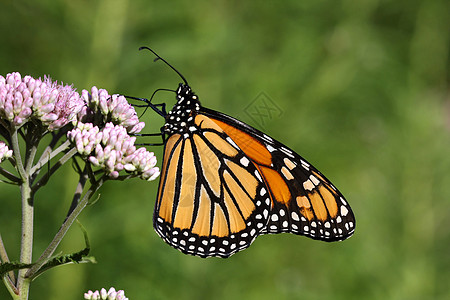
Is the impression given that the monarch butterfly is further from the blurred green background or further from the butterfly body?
the blurred green background

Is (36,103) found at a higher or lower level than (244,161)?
lower

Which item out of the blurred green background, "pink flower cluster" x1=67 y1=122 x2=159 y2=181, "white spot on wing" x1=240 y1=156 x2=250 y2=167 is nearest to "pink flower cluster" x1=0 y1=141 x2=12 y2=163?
"pink flower cluster" x1=67 y1=122 x2=159 y2=181

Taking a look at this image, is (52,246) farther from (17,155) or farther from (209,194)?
(209,194)

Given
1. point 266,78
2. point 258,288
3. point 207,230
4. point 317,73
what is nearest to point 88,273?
point 258,288

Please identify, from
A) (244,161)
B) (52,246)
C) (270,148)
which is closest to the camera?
(52,246)

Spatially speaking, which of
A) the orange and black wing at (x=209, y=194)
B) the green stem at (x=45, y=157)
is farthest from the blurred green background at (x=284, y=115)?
the green stem at (x=45, y=157)

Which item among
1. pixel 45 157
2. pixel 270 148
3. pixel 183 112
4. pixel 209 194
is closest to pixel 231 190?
pixel 209 194
